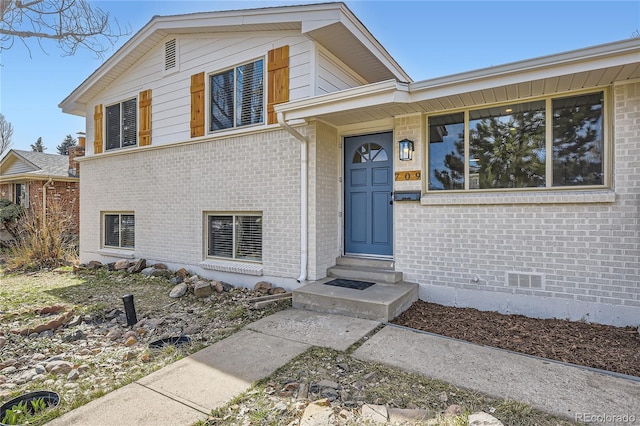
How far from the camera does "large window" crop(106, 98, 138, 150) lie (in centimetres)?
Result: 838

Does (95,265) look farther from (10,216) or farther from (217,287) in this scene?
(10,216)

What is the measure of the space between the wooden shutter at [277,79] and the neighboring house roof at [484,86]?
0.65m

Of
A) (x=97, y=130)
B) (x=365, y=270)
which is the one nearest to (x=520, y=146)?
(x=365, y=270)

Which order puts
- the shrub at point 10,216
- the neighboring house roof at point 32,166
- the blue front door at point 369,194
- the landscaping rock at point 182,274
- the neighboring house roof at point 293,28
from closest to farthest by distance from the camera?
the neighboring house roof at point 293,28, the blue front door at point 369,194, the landscaping rock at point 182,274, the shrub at point 10,216, the neighboring house roof at point 32,166

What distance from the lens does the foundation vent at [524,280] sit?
4.35 metres

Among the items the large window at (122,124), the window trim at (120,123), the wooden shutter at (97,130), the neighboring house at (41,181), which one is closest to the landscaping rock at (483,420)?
the window trim at (120,123)

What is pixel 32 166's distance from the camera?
1455cm

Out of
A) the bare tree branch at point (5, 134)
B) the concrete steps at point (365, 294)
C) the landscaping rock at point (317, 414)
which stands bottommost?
the landscaping rock at point (317, 414)

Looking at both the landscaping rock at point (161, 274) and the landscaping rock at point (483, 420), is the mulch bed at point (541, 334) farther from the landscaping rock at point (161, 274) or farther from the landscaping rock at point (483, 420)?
the landscaping rock at point (161, 274)

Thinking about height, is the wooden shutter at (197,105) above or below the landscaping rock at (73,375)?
above

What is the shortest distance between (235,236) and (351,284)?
2643mm

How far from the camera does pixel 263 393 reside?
8.96 ft

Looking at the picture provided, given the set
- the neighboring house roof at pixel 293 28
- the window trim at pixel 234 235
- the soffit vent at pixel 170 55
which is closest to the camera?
the neighboring house roof at pixel 293 28
